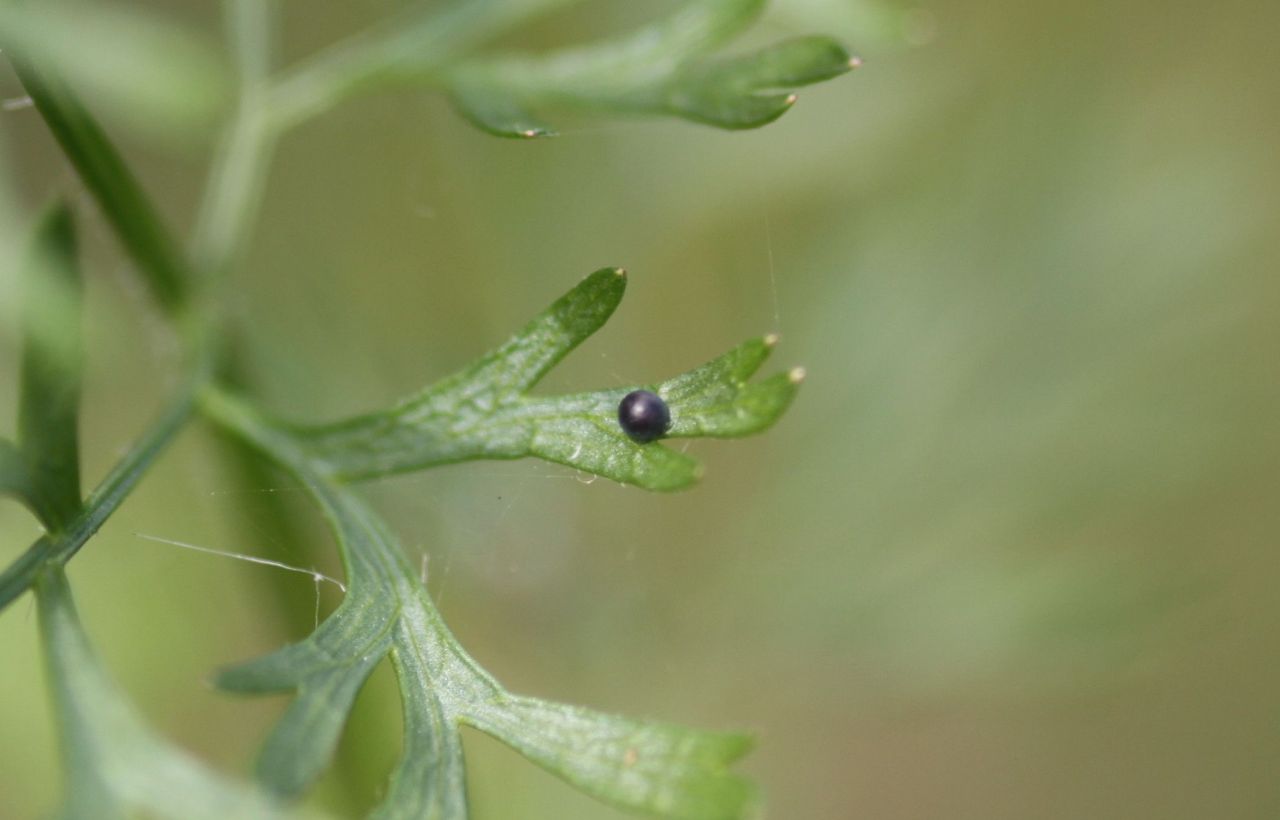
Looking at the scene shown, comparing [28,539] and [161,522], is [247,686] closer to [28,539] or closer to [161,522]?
[28,539]

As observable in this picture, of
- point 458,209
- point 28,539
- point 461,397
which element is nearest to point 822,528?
point 458,209

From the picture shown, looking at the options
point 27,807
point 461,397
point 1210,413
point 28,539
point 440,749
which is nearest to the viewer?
point 440,749

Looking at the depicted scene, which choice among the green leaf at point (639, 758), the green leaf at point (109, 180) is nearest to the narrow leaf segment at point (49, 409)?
the green leaf at point (109, 180)

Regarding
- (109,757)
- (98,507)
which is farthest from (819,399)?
(109,757)

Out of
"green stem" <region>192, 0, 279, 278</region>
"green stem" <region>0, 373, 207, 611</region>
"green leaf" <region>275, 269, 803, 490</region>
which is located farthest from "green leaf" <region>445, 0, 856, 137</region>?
"green stem" <region>0, 373, 207, 611</region>

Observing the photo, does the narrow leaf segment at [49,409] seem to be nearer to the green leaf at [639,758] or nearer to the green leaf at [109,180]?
the green leaf at [109,180]

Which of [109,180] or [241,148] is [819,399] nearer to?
[241,148]
